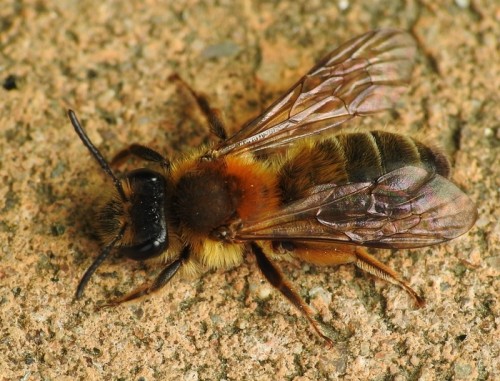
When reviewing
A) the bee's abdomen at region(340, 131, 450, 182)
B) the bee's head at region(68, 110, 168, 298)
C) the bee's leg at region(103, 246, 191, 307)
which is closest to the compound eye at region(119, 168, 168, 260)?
the bee's head at region(68, 110, 168, 298)

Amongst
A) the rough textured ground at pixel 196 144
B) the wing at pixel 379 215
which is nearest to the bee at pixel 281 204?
the wing at pixel 379 215

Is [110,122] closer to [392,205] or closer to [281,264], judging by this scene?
[281,264]

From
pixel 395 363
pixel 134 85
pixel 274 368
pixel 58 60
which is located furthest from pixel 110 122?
pixel 395 363

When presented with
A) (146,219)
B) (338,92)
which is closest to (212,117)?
(338,92)

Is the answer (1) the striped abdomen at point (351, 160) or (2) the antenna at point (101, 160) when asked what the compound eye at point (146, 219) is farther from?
(1) the striped abdomen at point (351, 160)

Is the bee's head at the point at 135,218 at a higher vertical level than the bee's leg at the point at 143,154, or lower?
lower

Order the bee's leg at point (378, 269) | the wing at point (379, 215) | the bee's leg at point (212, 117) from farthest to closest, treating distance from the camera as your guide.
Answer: the bee's leg at point (212, 117) < the bee's leg at point (378, 269) < the wing at point (379, 215)

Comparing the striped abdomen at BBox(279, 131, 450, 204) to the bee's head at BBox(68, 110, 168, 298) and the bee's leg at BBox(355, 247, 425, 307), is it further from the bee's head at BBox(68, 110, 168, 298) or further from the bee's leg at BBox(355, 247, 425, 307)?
the bee's head at BBox(68, 110, 168, 298)
